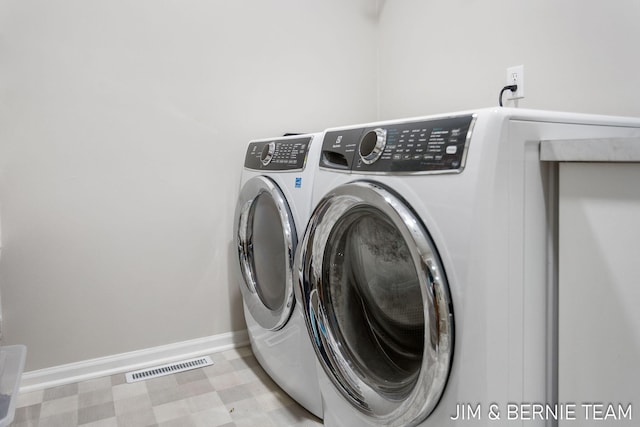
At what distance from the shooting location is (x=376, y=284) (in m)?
1.28

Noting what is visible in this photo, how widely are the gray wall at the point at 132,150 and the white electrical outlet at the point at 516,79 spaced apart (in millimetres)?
951

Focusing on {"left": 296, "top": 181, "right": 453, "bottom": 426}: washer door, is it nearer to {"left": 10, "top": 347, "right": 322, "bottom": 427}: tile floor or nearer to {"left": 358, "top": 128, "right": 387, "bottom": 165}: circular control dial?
{"left": 358, "top": 128, "right": 387, "bottom": 165}: circular control dial

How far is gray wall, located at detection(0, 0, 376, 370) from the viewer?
71.4 inches

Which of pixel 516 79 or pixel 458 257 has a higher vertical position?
pixel 516 79

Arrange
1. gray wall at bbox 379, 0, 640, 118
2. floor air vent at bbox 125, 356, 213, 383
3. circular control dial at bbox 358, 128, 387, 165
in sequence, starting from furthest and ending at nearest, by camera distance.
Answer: floor air vent at bbox 125, 356, 213, 383 → gray wall at bbox 379, 0, 640, 118 → circular control dial at bbox 358, 128, 387, 165

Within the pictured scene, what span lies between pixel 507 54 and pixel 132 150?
1567mm

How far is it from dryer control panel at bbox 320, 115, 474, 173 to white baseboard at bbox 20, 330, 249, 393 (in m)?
1.24

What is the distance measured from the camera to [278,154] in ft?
5.74

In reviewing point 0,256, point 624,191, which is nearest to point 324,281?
point 624,191

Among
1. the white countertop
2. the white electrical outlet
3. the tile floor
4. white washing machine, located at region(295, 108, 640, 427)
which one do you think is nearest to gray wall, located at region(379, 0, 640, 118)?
the white electrical outlet

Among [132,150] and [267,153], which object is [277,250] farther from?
[132,150]

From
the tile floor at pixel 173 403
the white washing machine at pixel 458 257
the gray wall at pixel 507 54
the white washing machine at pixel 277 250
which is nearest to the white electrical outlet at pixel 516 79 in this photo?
the gray wall at pixel 507 54

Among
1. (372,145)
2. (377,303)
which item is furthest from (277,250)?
(372,145)

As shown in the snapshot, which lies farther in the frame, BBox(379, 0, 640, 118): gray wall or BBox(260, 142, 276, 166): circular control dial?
BBox(260, 142, 276, 166): circular control dial
